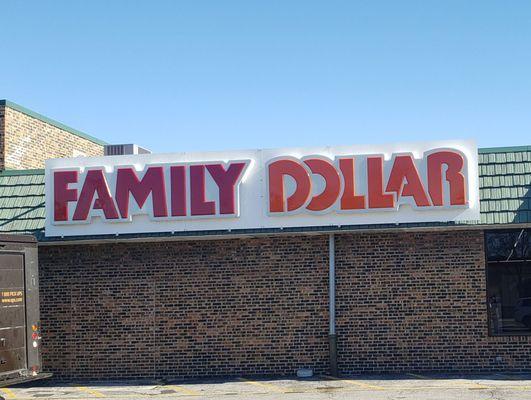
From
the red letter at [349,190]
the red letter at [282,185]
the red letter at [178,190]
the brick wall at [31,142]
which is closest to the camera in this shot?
the red letter at [349,190]

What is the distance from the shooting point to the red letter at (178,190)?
16.7 meters

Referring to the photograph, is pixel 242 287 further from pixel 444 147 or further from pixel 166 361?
pixel 444 147

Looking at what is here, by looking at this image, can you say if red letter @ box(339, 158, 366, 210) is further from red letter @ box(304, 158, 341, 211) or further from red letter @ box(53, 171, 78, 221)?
red letter @ box(53, 171, 78, 221)

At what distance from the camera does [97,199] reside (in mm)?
17016

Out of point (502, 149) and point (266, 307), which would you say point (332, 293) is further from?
point (502, 149)

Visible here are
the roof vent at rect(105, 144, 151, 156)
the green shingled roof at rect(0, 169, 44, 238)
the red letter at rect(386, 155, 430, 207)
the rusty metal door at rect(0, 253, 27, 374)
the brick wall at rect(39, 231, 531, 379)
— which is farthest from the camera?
the roof vent at rect(105, 144, 151, 156)

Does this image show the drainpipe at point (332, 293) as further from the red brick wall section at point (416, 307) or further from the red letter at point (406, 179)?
the red letter at point (406, 179)

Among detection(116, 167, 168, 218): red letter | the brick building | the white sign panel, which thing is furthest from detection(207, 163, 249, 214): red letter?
detection(116, 167, 168, 218): red letter

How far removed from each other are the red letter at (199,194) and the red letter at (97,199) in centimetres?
171

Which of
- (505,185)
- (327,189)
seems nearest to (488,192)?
(505,185)

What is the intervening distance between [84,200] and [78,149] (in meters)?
6.72

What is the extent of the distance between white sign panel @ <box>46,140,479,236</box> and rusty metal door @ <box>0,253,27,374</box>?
3.12 metres

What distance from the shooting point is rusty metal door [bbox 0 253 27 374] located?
13.5m

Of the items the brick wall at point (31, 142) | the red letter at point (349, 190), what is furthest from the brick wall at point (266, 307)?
the brick wall at point (31, 142)
